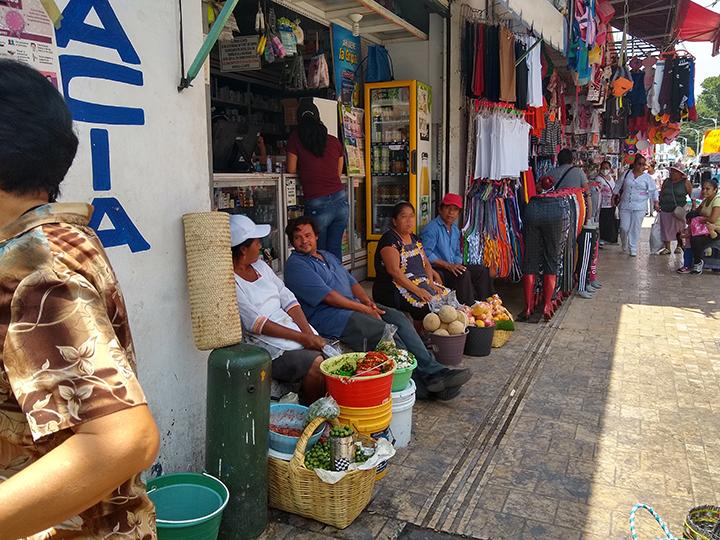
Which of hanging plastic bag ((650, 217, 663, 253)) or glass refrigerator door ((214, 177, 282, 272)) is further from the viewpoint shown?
hanging plastic bag ((650, 217, 663, 253))

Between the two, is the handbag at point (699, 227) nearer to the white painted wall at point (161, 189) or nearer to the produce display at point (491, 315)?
the produce display at point (491, 315)

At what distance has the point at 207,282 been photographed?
2771 millimetres

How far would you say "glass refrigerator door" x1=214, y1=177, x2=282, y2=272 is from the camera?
16.4ft

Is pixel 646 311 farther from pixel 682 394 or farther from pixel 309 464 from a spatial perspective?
pixel 309 464

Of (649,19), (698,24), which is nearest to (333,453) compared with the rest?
(698,24)

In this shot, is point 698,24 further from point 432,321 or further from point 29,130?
point 29,130

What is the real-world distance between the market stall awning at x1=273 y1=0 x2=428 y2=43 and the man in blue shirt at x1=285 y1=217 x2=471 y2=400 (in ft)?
8.88

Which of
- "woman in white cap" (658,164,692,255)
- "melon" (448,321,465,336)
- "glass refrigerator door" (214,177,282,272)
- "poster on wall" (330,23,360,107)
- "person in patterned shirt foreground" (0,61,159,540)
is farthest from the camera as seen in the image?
"woman in white cap" (658,164,692,255)

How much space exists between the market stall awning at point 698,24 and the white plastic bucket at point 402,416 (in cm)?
1112

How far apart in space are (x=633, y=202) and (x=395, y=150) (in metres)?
6.01

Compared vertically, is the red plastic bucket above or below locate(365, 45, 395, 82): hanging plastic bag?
below

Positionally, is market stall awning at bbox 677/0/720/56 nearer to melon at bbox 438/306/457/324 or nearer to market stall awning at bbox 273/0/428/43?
market stall awning at bbox 273/0/428/43

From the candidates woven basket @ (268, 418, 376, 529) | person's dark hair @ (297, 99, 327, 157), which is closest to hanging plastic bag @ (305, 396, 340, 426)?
woven basket @ (268, 418, 376, 529)

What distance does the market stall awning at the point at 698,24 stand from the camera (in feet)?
36.3
